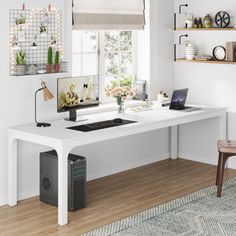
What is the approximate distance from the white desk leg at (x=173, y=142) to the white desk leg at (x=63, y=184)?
236cm

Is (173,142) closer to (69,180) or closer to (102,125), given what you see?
(102,125)

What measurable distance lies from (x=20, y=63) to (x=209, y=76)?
2.27 metres

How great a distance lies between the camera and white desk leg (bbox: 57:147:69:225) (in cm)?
421

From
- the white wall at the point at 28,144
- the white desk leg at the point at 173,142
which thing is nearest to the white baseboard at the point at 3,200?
the white wall at the point at 28,144

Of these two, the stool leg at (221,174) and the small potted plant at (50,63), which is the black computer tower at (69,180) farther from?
the stool leg at (221,174)

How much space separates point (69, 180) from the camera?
455 centimetres

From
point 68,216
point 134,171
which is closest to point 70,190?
point 68,216

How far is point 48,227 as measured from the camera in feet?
14.1

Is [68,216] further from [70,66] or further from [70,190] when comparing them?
[70,66]

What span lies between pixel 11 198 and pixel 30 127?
63 centimetres

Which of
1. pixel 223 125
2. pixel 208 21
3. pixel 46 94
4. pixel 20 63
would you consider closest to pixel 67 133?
pixel 46 94

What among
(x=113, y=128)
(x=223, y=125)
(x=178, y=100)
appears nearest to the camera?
(x=113, y=128)

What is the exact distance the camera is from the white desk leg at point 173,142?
6.39 metres

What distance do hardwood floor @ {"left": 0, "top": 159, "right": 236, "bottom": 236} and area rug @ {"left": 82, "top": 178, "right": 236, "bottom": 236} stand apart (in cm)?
13
